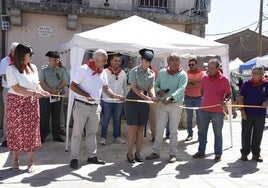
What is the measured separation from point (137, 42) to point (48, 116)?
7.27ft

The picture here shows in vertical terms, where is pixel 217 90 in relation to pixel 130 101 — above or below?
above

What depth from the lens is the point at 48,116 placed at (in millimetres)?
7305

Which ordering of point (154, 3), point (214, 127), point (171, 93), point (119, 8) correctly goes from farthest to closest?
point (154, 3) < point (119, 8) < point (214, 127) < point (171, 93)

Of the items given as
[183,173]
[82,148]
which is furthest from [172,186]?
[82,148]

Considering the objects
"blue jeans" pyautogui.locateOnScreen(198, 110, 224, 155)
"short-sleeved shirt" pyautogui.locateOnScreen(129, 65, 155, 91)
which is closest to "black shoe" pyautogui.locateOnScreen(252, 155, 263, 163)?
"blue jeans" pyautogui.locateOnScreen(198, 110, 224, 155)

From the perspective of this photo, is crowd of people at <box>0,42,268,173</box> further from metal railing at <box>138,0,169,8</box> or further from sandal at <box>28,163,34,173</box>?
metal railing at <box>138,0,169,8</box>

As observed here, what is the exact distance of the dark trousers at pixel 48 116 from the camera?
7.20 m

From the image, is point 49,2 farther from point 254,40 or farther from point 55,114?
point 254,40

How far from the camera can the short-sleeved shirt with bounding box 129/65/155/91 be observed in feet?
18.5

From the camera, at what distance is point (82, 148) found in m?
6.73

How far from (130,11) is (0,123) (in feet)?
14.5

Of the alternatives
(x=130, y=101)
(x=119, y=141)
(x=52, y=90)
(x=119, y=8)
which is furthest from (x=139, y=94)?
(x=119, y=8)

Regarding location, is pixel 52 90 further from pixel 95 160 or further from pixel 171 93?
pixel 171 93

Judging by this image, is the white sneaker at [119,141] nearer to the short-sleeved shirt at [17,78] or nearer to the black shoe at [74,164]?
the black shoe at [74,164]
